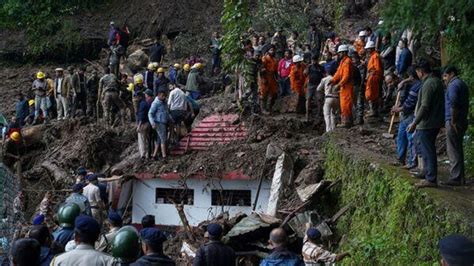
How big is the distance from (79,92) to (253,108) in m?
7.04

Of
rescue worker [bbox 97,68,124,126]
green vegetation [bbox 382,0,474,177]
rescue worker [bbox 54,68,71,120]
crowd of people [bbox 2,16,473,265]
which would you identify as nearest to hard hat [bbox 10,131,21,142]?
crowd of people [bbox 2,16,473,265]

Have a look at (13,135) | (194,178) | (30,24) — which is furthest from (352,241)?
(30,24)

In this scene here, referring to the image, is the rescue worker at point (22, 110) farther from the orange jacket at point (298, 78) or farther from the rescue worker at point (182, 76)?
the orange jacket at point (298, 78)

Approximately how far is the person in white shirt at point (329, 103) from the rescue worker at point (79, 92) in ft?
30.6

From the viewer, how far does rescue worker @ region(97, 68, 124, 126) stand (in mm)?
19469

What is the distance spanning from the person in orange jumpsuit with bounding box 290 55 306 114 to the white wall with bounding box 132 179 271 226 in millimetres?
3407

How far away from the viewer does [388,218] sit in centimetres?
946

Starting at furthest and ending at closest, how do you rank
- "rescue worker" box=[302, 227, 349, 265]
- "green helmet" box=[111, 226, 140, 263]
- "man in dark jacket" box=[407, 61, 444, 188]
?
"man in dark jacket" box=[407, 61, 444, 188], "rescue worker" box=[302, 227, 349, 265], "green helmet" box=[111, 226, 140, 263]

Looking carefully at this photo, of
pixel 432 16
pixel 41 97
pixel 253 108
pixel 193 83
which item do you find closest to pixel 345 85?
pixel 253 108

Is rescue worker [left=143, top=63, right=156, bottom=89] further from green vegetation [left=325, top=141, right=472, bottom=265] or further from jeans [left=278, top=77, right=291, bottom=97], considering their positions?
green vegetation [left=325, top=141, right=472, bottom=265]

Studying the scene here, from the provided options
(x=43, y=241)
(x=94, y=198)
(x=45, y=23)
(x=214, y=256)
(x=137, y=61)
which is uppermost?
(x=45, y=23)

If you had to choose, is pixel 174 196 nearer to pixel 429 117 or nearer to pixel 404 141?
pixel 404 141

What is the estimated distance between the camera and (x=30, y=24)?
107ft

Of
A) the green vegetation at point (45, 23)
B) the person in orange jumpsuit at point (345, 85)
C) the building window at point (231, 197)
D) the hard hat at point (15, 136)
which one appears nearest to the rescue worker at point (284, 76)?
the person in orange jumpsuit at point (345, 85)
